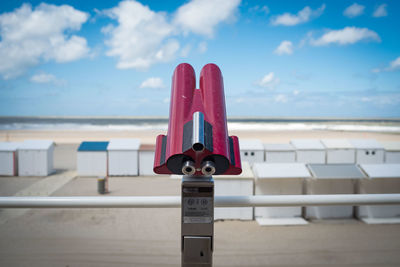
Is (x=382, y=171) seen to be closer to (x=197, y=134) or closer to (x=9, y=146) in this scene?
(x=197, y=134)

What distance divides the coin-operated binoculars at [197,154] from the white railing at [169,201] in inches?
9.4

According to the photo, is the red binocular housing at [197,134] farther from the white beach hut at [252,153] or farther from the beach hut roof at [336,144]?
the beach hut roof at [336,144]

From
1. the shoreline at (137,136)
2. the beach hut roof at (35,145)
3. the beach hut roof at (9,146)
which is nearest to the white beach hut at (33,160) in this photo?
the beach hut roof at (35,145)

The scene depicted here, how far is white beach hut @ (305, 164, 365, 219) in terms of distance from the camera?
5320mm

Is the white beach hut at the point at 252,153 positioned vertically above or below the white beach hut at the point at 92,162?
above

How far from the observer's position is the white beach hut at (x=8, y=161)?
10.9 meters

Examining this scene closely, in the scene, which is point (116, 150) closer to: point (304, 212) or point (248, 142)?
point (248, 142)

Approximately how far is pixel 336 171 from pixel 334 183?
24cm

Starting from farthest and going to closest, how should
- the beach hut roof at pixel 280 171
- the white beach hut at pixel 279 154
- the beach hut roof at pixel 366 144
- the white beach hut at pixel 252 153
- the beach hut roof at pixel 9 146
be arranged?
the beach hut roof at pixel 366 144 < the beach hut roof at pixel 9 146 < the white beach hut at pixel 279 154 < the white beach hut at pixel 252 153 < the beach hut roof at pixel 280 171

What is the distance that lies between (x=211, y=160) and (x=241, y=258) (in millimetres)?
887

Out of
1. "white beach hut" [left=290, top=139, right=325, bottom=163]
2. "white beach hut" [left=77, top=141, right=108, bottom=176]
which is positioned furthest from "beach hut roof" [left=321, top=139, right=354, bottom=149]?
"white beach hut" [left=77, top=141, right=108, bottom=176]

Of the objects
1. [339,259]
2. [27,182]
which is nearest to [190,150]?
[339,259]

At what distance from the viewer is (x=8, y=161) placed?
35.6 ft

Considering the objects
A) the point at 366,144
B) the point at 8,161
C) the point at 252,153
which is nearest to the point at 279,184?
the point at 252,153
